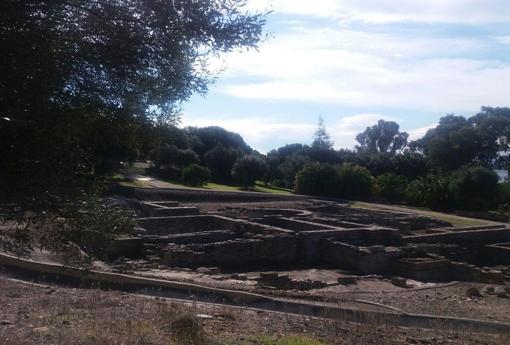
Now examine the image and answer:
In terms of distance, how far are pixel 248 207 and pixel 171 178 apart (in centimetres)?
1283

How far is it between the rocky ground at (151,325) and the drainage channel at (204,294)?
1.00 metres

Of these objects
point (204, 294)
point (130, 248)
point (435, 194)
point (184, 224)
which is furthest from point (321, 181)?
point (204, 294)

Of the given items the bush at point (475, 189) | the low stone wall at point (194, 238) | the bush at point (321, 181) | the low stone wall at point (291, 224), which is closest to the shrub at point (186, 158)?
the bush at point (321, 181)

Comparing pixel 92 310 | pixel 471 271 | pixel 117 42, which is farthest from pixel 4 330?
pixel 471 271

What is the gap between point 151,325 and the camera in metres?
7.13

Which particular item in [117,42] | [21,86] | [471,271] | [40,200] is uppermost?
[117,42]

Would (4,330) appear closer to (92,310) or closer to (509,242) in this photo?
(92,310)

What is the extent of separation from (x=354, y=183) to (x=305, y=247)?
24197 mm

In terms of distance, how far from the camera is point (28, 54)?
4.17 m

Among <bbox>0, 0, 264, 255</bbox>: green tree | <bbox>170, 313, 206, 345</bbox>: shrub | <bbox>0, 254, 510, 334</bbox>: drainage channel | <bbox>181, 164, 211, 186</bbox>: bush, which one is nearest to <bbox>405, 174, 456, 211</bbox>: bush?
<bbox>181, 164, 211, 186</bbox>: bush

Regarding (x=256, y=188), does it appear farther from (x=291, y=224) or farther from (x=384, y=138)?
(x=384, y=138)

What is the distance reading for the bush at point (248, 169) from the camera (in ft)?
156

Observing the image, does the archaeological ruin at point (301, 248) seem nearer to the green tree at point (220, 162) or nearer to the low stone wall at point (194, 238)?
the low stone wall at point (194, 238)

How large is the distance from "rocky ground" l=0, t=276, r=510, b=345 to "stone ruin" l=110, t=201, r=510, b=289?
747 cm
